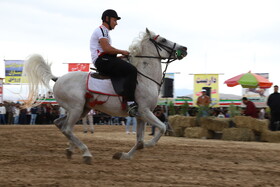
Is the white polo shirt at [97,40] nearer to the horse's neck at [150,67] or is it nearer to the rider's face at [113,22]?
the rider's face at [113,22]

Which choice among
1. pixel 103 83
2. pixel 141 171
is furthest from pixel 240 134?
pixel 141 171

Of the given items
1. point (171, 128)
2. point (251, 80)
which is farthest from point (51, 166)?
point (251, 80)

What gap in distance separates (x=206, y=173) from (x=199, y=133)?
11595mm

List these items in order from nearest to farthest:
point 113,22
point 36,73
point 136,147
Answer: point 136,147, point 113,22, point 36,73

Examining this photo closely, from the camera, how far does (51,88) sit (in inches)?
385

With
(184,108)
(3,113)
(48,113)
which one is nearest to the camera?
(184,108)

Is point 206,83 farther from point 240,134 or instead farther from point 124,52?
point 124,52

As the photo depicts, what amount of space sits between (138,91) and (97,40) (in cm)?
142

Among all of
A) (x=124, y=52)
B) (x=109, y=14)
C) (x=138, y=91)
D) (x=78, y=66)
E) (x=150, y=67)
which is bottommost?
(x=138, y=91)

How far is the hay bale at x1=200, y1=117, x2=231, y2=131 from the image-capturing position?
18.1m

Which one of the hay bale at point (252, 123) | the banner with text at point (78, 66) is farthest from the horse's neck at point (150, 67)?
the banner with text at point (78, 66)

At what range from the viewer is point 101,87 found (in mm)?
8781

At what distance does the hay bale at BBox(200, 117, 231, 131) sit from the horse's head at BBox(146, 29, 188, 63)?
9.53 m

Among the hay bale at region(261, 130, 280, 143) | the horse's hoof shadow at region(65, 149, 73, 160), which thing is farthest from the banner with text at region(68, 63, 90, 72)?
the horse's hoof shadow at region(65, 149, 73, 160)
